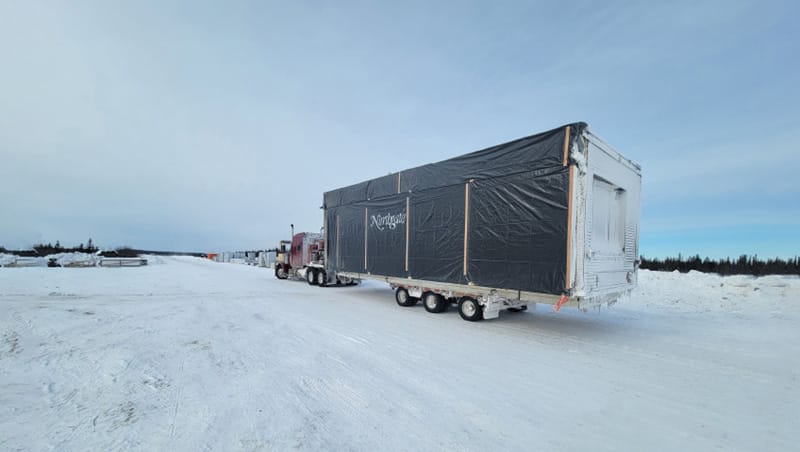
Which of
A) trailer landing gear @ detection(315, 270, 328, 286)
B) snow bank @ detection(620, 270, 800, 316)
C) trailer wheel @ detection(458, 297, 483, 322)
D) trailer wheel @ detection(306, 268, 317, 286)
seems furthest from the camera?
trailer wheel @ detection(306, 268, 317, 286)

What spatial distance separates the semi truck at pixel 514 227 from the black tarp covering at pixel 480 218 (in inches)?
0.9

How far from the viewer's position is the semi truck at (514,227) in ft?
21.2

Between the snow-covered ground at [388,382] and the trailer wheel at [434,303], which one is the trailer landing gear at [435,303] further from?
the snow-covered ground at [388,382]

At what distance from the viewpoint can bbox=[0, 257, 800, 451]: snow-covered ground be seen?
3.17m

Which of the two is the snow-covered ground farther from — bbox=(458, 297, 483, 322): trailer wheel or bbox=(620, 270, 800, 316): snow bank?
bbox=(620, 270, 800, 316): snow bank

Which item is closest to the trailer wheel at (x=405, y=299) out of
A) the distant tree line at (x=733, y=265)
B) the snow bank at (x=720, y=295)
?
the snow bank at (x=720, y=295)

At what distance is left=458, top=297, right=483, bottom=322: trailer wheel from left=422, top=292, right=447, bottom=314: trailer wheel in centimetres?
94

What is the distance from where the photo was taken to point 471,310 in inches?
337

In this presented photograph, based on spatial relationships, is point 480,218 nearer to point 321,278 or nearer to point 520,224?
point 520,224

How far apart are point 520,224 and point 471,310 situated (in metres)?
2.67

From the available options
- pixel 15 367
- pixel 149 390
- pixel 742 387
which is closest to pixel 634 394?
pixel 742 387

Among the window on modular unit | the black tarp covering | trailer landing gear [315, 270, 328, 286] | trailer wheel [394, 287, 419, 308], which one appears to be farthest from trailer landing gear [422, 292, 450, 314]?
trailer landing gear [315, 270, 328, 286]

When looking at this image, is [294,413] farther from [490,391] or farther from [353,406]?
[490,391]

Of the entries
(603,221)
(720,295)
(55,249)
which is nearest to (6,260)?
(55,249)
